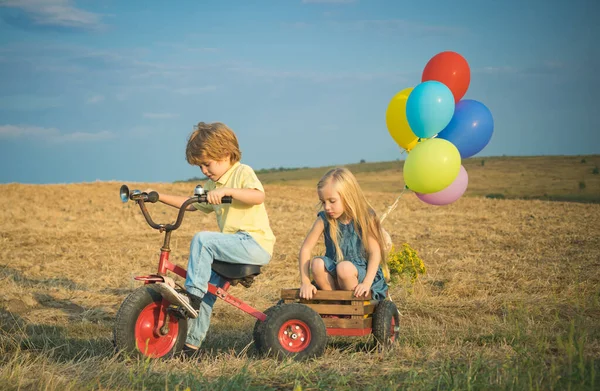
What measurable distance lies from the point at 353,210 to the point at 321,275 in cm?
60

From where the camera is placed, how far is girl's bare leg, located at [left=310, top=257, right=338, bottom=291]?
534cm

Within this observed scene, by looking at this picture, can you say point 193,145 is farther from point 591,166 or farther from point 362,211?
point 591,166

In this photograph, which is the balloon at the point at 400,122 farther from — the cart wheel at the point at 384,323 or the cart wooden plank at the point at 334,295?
Answer: the cart wooden plank at the point at 334,295

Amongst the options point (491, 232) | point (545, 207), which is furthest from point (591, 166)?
point (491, 232)

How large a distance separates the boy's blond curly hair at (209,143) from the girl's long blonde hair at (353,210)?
2.72 ft

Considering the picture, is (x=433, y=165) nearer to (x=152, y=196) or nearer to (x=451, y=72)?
(x=451, y=72)

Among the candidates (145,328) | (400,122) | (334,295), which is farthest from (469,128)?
(145,328)

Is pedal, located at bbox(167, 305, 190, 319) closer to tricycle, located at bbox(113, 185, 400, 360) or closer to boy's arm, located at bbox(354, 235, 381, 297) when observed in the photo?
tricycle, located at bbox(113, 185, 400, 360)

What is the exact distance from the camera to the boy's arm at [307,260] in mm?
5191

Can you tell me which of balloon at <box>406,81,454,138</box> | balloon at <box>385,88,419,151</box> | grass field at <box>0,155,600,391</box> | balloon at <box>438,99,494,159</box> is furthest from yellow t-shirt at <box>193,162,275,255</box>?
balloon at <box>438,99,494,159</box>

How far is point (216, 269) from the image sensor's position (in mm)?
5121

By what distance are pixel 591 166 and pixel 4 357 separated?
37.6m

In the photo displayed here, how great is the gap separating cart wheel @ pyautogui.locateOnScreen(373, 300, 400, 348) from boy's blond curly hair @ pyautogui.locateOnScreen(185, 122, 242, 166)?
5.94 ft

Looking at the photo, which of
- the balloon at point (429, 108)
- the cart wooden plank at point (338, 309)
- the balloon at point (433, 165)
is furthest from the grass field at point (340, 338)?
the balloon at point (429, 108)
